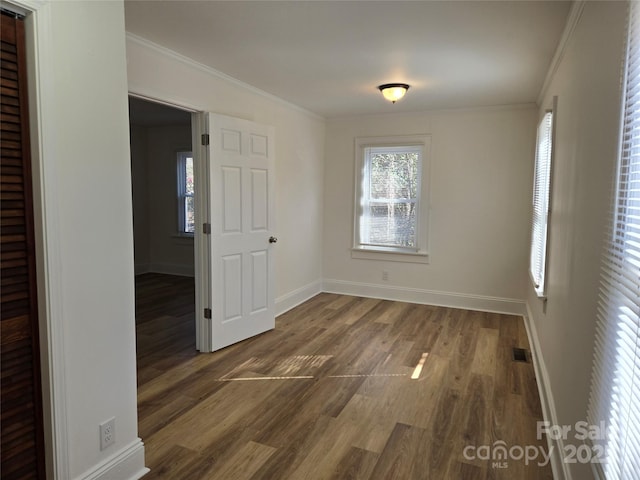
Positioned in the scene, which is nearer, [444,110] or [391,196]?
[444,110]

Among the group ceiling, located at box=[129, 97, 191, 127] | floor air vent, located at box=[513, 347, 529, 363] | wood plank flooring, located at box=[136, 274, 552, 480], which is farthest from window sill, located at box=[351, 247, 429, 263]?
ceiling, located at box=[129, 97, 191, 127]

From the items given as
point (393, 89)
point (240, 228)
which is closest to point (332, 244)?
point (240, 228)

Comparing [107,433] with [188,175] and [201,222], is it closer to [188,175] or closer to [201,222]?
[201,222]

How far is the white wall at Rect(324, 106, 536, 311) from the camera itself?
4.76m

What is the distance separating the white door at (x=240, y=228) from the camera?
3.59 metres

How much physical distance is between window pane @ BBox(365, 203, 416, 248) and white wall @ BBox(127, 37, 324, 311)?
2.47 feet

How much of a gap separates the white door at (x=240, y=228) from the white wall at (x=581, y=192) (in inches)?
99.3

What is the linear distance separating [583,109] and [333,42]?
1.64 m

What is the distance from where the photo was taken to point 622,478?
3.46 feet

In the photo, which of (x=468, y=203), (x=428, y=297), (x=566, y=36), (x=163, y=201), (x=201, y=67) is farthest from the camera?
(x=163, y=201)

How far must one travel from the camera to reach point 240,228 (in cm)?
383

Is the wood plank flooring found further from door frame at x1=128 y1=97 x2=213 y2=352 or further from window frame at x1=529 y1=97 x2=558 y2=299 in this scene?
window frame at x1=529 y1=97 x2=558 y2=299

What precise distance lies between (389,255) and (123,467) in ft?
13.4

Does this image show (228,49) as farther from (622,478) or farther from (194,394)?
(622,478)
